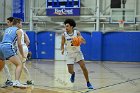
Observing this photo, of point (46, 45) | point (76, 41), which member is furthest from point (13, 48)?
point (46, 45)

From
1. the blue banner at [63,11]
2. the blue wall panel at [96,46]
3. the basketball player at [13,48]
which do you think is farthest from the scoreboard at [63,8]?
the basketball player at [13,48]

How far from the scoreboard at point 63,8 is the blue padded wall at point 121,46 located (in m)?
2.91

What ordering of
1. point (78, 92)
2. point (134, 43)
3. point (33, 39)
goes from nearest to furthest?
point (78, 92)
point (134, 43)
point (33, 39)

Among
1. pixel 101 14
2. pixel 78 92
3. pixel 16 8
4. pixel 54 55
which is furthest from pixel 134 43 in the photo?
pixel 78 92

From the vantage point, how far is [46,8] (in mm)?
26109

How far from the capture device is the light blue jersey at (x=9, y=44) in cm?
870

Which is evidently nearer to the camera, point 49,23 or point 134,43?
point 134,43

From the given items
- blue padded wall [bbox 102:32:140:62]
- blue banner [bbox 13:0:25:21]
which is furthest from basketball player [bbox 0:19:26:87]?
blue banner [bbox 13:0:25:21]

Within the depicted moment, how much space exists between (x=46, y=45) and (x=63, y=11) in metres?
2.81

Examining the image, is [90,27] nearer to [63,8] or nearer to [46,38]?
[63,8]

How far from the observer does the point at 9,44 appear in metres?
8.76

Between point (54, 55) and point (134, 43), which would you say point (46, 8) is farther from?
point (134, 43)

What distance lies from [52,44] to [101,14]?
13.9 ft

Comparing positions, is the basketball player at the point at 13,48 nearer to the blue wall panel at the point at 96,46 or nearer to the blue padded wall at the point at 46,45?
the blue wall panel at the point at 96,46
